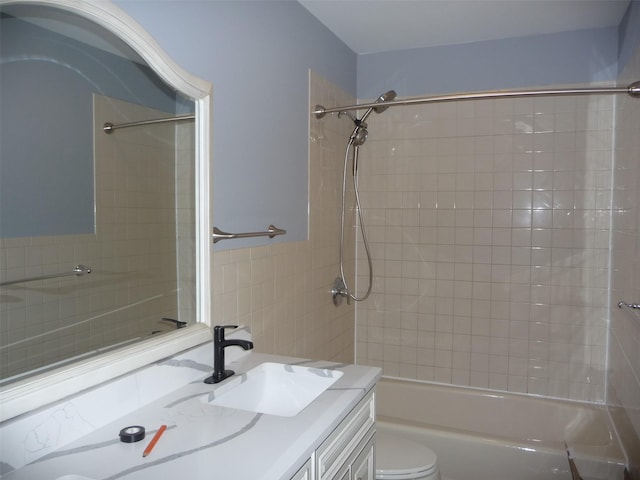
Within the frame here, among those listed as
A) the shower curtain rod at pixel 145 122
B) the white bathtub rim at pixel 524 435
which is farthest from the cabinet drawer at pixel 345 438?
the white bathtub rim at pixel 524 435

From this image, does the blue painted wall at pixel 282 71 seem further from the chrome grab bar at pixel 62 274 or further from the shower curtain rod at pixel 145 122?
the chrome grab bar at pixel 62 274

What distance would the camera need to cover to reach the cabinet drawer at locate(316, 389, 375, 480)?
1277 mm

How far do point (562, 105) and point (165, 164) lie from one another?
2.35m

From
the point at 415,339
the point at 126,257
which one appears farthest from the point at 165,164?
the point at 415,339

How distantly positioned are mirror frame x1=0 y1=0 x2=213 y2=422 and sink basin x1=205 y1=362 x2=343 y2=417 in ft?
A: 0.66

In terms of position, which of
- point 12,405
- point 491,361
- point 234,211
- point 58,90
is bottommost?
point 491,361

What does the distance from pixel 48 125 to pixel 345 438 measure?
3.64ft

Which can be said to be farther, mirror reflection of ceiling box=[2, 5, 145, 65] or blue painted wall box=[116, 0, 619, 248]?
blue painted wall box=[116, 0, 619, 248]

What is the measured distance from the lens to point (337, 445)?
1370 mm

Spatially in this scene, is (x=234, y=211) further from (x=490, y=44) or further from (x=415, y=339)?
(x=490, y=44)

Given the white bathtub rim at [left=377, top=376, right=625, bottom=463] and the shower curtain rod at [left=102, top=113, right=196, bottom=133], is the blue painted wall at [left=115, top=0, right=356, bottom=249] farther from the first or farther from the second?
the white bathtub rim at [left=377, top=376, right=625, bottom=463]

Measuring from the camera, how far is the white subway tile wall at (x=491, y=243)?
290 centimetres

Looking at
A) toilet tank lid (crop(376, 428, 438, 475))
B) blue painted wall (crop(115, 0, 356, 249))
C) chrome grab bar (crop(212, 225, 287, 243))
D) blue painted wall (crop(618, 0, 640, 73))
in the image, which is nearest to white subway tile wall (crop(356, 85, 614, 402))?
blue painted wall (crop(618, 0, 640, 73))

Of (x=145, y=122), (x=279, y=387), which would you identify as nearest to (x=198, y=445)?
(x=279, y=387)
